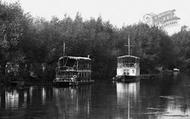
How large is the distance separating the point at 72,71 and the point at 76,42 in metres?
22.5

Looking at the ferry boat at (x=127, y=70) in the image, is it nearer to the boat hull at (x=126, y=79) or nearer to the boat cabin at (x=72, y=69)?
the boat hull at (x=126, y=79)

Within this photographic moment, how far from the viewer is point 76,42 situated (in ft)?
319

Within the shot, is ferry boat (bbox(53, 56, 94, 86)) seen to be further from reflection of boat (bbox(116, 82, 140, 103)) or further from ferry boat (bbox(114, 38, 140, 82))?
ferry boat (bbox(114, 38, 140, 82))

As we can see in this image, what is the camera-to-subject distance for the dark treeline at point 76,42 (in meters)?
69.4

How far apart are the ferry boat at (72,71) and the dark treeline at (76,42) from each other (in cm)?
638

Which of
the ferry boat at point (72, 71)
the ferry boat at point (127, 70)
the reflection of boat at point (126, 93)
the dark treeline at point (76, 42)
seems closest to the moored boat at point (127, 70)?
the ferry boat at point (127, 70)

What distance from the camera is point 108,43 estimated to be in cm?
11831

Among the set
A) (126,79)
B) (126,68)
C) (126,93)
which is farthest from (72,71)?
(126,68)

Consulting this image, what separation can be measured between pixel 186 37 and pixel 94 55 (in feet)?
290

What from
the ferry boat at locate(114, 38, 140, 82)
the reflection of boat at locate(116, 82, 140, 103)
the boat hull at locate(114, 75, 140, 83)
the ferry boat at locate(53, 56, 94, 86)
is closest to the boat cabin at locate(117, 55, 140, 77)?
the ferry boat at locate(114, 38, 140, 82)

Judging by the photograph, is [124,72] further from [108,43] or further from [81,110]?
[81,110]

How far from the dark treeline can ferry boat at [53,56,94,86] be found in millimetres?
6382

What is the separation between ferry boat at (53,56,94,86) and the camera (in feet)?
237

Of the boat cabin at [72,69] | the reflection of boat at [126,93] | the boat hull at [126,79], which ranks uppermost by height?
the boat cabin at [72,69]
